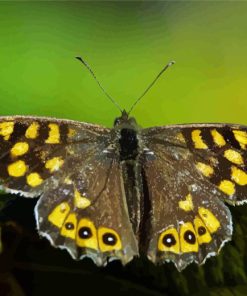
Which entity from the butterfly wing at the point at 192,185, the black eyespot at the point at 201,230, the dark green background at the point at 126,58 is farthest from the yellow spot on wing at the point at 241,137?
the dark green background at the point at 126,58

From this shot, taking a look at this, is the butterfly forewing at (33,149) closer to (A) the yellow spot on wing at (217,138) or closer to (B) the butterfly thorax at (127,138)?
(B) the butterfly thorax at (127,138)

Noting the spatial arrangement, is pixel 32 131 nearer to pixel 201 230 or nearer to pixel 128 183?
pixel 128 183

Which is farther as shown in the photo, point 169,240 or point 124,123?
point 124,123

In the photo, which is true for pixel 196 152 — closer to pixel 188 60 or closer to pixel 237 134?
pixel 237 134

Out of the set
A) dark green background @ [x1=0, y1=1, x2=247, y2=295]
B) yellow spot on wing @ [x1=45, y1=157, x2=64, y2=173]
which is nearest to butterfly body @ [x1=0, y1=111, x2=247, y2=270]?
yellow spot on wing @ [x1=45, y1=157, x2=64, y2=173]

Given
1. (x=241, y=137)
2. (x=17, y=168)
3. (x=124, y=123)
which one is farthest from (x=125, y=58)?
(x=17, y=168)

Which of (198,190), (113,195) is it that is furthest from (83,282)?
(198,190)

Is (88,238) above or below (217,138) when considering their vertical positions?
below
